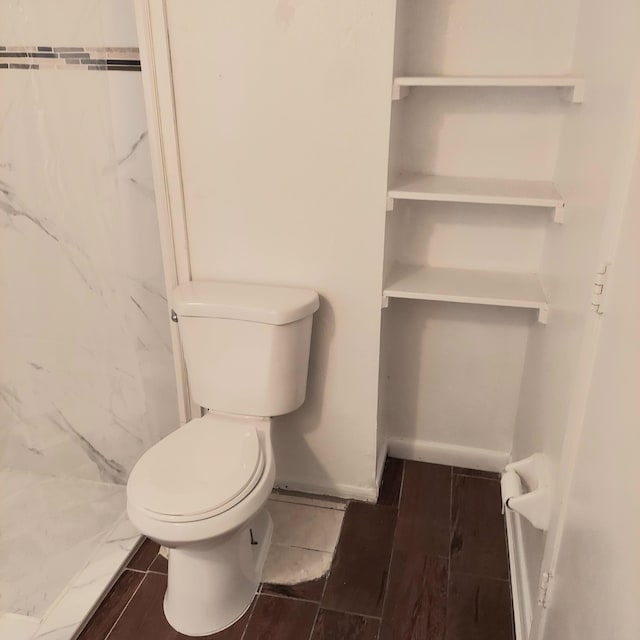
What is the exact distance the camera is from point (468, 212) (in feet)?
6.48

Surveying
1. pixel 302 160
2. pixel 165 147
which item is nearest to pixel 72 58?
pixel 165 147

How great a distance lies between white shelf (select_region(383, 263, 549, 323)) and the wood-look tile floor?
74 cm

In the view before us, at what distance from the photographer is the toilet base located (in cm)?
164

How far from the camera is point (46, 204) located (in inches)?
78.5

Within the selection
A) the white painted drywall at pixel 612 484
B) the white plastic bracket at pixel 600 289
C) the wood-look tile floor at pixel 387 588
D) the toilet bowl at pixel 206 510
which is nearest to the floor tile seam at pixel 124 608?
the wood-look tile floor at pixel 387 588

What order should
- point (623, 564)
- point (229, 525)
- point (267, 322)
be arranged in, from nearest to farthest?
point (623, 564)
point (229, 525)
point (267, 322)

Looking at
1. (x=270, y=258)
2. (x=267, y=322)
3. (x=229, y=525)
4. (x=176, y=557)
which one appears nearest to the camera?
(x=229, y=525)

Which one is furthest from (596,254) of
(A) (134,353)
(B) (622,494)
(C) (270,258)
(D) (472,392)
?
(A) (134,353)

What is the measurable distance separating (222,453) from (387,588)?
628 millimetres

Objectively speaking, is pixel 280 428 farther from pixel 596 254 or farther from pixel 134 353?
pixel 596 254

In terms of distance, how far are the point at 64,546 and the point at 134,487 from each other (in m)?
0.61

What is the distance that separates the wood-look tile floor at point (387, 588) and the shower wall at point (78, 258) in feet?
1.76

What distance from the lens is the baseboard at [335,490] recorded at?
2141 millimetres

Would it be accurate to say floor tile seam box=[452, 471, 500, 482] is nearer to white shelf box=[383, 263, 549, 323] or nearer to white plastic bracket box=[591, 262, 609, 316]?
white shelf box=[383, 263, 549, 323]
